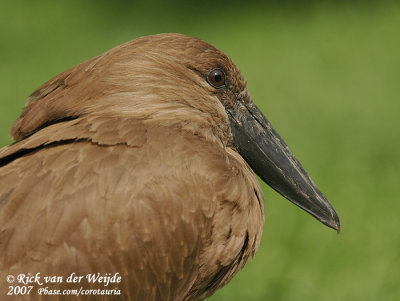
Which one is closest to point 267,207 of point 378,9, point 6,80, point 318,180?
point 318,180

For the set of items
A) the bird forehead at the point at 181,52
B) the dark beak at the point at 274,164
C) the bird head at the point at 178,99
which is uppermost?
the bird forehead at the point at 181,52

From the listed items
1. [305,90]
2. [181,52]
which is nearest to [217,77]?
[181,52]

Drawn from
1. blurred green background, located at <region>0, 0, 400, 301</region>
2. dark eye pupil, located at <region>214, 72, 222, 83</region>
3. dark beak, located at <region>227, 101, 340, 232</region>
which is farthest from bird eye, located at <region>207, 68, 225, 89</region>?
blurred green background, located at <region>0, 0, 400, 301</region>

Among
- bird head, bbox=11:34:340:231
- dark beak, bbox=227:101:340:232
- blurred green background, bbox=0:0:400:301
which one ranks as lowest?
blurred green background, bbox=0:0:400:301

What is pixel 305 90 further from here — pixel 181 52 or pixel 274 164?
pixel 181 52

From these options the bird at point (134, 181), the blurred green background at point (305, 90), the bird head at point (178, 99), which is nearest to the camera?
the bird at point (134, 181)

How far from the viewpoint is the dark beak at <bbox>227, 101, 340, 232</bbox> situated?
9.72ft

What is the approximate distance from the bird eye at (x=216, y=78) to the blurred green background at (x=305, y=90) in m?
2.05

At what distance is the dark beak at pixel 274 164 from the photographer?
296 centimetres

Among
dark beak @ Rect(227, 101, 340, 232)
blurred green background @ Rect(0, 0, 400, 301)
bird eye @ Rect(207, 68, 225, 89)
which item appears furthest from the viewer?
blurred green background @ Rect(0, 0, 400, 301)

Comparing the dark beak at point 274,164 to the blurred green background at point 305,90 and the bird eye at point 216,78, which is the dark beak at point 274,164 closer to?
the bird eye at point 216,78

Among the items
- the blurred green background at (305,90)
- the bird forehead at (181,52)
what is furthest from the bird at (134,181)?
the blurred green background at (305,90)

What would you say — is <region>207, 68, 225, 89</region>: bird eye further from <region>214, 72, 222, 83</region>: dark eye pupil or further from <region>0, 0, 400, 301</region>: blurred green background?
<region>0, 0, 400, 301</region>: blurred green background

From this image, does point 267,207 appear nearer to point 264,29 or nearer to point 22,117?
point 22,117
